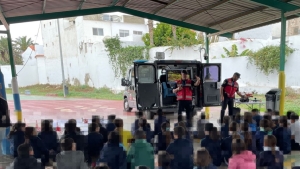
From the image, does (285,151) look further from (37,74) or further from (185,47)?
(37,74)

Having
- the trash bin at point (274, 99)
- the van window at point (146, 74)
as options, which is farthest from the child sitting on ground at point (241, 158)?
the van window at point (146, 74)

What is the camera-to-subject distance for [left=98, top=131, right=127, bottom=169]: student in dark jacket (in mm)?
2998

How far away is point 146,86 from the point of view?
26.1 feet

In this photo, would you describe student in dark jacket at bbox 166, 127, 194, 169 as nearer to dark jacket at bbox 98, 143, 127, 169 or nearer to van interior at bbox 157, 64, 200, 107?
dark jacket at bbox 98, 143, 127, 169

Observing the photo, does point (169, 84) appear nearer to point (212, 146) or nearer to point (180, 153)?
point (212, 146)

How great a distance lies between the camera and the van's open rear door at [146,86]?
26.0 ft

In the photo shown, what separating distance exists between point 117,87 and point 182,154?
1796 centimetres

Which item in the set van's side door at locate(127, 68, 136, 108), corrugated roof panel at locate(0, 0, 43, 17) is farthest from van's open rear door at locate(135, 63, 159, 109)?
corrugated roof panel at locate(0, 0, 43, 17)

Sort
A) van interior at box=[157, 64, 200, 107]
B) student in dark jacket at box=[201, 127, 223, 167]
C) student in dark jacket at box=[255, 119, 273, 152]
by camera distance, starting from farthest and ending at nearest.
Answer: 1. van interior at box=[157, 64, 200, 107]
2. student in dark jacket at box=[255, 119, 273, 152]
3. student in dark jacket at box=[201, 127, 223, 167]

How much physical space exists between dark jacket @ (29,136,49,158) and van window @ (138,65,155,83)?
15.4ft

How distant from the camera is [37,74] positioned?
30.4m

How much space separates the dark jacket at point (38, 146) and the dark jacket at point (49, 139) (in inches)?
10.3

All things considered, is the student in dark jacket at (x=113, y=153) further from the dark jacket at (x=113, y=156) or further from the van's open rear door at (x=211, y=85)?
the van's open rear door at (x=211, y=85)

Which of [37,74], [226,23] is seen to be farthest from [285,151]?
[37,74]
